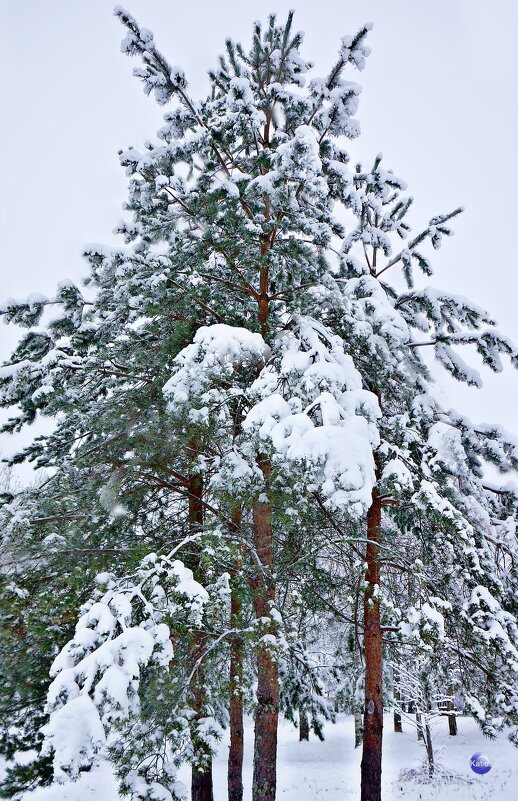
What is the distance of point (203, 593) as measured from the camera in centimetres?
505

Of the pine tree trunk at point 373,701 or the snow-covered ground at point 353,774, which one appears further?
the snow-covered ground at point 353,774

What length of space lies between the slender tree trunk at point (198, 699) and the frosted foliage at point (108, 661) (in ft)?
5.34

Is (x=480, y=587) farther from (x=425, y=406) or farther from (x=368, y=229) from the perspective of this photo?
(x=368, y=229)

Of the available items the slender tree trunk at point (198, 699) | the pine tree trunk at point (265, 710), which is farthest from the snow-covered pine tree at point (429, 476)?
the slender tree trunk at point (198, 699)

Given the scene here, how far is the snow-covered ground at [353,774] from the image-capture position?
1259 centimetres

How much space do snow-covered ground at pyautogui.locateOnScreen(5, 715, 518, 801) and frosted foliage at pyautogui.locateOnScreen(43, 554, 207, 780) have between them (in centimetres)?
948

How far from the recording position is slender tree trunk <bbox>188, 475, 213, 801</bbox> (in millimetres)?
6461

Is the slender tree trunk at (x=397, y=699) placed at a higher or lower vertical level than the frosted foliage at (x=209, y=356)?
lower

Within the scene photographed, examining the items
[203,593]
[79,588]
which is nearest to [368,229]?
[203,593]

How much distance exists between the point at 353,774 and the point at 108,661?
59.9 ft

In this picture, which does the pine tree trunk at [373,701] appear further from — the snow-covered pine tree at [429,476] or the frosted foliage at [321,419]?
the frosted foliage at [321,419]
